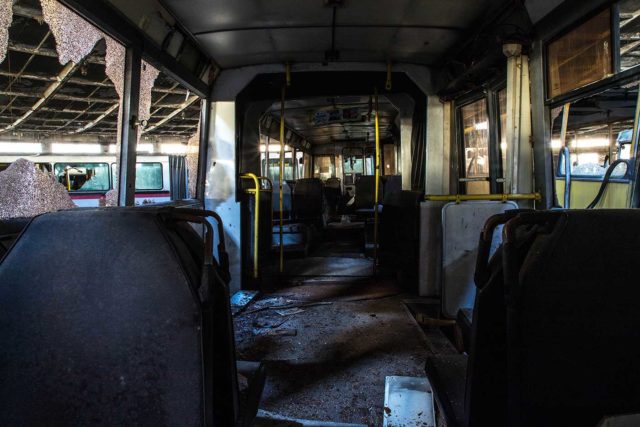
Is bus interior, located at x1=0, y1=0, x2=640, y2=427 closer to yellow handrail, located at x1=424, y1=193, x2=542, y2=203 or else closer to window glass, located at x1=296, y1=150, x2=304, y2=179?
yellow handrail, located at x1=424, y1=193, x2=542, y2=203

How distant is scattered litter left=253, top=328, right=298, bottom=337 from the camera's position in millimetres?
3326

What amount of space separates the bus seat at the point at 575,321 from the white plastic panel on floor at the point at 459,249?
231cm

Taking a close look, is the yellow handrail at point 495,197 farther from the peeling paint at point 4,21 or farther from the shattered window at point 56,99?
the peeling paint at point 4,21

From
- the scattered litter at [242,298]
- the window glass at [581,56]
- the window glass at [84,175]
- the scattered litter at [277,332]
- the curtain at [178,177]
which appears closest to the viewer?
the window glass at [581,56]

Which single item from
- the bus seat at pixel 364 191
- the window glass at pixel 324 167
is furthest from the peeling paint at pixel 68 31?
the window glass at pixel 324 167

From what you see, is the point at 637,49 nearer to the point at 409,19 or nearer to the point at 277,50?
the point at 409,19

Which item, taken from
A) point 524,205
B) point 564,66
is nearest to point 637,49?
point 564,66

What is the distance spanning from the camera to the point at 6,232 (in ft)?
5.63

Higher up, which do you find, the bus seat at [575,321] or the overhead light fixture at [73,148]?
the overhead light fixture at [73,148]

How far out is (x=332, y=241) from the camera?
27.8 ft

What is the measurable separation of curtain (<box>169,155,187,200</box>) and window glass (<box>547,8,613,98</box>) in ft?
22.5

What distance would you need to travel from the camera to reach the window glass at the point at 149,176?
1006 cm

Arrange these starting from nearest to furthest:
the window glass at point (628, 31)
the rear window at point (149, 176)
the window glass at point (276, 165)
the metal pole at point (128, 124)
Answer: the window glass at point (628, 31) → the metal pole at point (128, 124) → the rear window at point (149, 176) → the window glass at point (276, 165)

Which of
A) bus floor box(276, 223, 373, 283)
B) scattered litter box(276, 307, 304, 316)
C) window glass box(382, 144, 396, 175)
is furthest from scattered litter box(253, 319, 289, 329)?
window glass box(382, 144, 396, 175)
